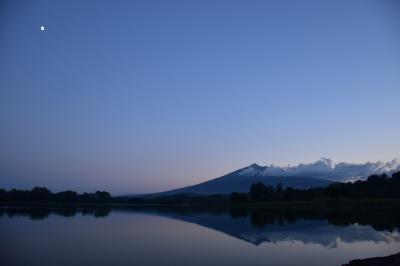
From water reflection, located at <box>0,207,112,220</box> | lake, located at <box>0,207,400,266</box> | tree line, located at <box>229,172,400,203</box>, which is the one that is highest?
tree line, located at <box>229,172,400,203</box>

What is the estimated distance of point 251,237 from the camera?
1165 inches

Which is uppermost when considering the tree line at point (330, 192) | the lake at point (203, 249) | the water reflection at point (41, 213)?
the tree line at point (330, 192)

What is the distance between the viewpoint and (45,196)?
12800cm

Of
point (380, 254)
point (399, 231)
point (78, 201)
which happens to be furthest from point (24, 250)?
→ point (78, 201)

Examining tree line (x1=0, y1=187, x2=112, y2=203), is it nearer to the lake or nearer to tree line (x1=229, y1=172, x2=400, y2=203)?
tree line (x1=229, y1=172, x2=400, y2=203)

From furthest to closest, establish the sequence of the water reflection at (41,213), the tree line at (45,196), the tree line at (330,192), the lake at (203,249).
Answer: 1. the tree line at (45,196)
2. the tree line at (330,192)
3. the water reflection at (41,213)
4. the lake at (203,249)

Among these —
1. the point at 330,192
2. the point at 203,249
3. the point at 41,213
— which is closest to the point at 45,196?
the point at 41,213

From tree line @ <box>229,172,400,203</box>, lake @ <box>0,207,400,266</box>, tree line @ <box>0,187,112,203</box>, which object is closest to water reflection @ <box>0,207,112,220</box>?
lake @ <box>0,207,400,266</box>

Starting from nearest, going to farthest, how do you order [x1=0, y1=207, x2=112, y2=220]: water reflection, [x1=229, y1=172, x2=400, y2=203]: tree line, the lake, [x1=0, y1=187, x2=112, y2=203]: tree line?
the lake → [x1=0, y1=207, x2=112, y2=220]: water reflection → [x1=229, y1=172, x2=400, y2=203]: tree line → [x1=0, y1=187, x2=112, y2=203]: tree line

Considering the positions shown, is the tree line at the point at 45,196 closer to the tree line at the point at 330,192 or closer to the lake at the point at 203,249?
the tree line at the point at 330,192

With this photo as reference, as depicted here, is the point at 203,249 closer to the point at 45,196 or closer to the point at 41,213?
the point at 41,213

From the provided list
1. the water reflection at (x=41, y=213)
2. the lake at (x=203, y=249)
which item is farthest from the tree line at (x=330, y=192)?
the lake at (x=203, y=249)

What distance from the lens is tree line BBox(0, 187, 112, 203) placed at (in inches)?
4897

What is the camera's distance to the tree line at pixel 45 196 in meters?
124
